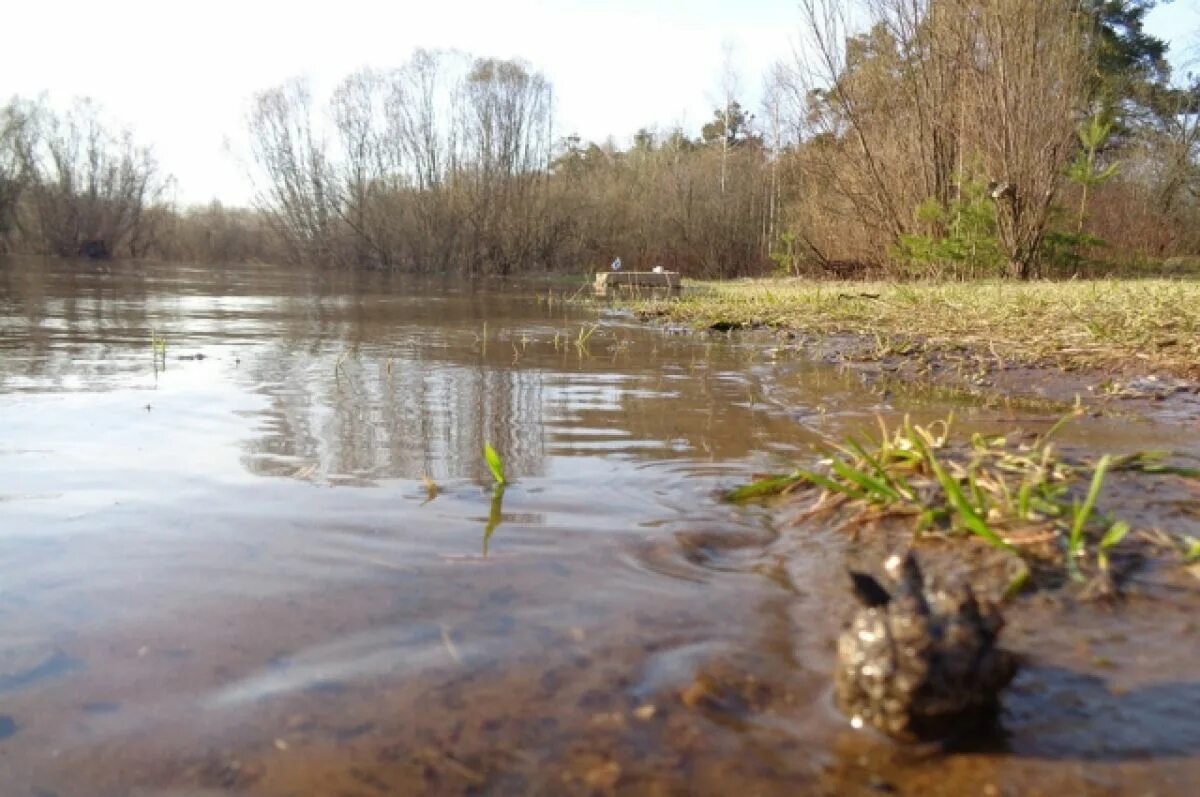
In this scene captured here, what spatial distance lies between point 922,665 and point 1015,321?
521cm

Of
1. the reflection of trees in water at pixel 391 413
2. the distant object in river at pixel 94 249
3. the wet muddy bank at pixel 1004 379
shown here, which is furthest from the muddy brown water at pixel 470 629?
the distant object in river at pixel 94 249

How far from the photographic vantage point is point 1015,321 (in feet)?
18.2

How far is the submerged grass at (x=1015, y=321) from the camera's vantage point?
4343 mm

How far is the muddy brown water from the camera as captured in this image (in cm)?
98

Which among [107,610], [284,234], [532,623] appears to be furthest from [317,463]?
[284,234]

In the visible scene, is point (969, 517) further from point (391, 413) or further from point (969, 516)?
point (391, 413)

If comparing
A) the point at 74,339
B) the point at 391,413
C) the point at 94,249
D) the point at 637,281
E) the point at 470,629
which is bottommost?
the point at 470,629

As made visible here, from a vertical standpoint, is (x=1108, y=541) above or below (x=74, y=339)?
below

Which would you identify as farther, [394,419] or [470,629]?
[394,419]

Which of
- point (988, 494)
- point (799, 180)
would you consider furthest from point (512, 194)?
point (988, 494)

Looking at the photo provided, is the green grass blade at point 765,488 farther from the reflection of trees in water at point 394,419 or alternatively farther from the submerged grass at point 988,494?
the reflection of trees in water at point 394,419

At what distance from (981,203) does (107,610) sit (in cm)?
1154

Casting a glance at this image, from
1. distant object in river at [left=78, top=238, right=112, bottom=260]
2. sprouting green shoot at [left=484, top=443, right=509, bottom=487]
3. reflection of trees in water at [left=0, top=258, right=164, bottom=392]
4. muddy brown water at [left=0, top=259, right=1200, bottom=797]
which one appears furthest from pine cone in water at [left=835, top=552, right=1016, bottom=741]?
distant object in river at [left=78, top=238, right=112, bottom=260]

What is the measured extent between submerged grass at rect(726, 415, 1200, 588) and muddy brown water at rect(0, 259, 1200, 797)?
13 centimetres
